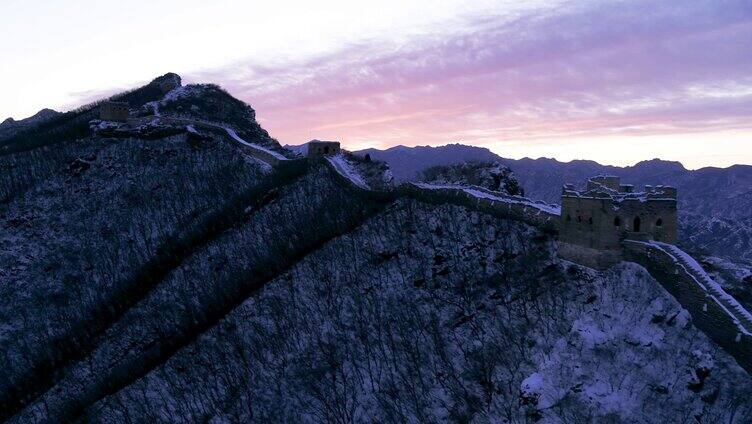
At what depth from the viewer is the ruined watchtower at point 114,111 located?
7081cm

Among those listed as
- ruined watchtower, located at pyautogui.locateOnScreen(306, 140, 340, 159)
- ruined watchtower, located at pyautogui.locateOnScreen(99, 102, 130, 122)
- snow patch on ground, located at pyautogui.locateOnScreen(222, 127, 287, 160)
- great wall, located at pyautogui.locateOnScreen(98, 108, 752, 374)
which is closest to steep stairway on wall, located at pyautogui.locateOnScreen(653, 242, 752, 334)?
great wall, located at pyautogui.locateOnScreen(98, 108, 752, 374)

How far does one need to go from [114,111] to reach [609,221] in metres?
67.2

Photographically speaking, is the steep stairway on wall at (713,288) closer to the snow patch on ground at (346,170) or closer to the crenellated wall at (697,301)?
the crenellated wall at (697,301)

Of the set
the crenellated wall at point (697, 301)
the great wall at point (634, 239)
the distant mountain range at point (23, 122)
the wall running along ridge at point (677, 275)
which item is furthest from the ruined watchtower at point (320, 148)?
the distant mountain range at point (23, 122)

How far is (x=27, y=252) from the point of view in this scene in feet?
181

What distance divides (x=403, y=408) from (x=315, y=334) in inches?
341

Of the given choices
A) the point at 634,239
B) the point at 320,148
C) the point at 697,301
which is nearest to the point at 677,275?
the point at 697,301

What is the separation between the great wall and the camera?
74.0ft

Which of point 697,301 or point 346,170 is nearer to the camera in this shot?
point 697,301

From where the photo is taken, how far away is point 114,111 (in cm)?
7125

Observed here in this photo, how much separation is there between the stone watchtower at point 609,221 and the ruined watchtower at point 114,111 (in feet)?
208

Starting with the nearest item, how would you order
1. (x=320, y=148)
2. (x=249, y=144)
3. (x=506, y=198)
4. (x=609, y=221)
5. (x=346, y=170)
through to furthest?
(x=609, y=221), (x=506, y=198), (x=346, y=170), (x=320, y=148), (x=249, y=144)

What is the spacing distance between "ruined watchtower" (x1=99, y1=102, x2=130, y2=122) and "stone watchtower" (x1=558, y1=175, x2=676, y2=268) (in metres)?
63.4

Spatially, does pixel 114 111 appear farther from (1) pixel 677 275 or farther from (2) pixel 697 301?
(2) pixel 697 301
